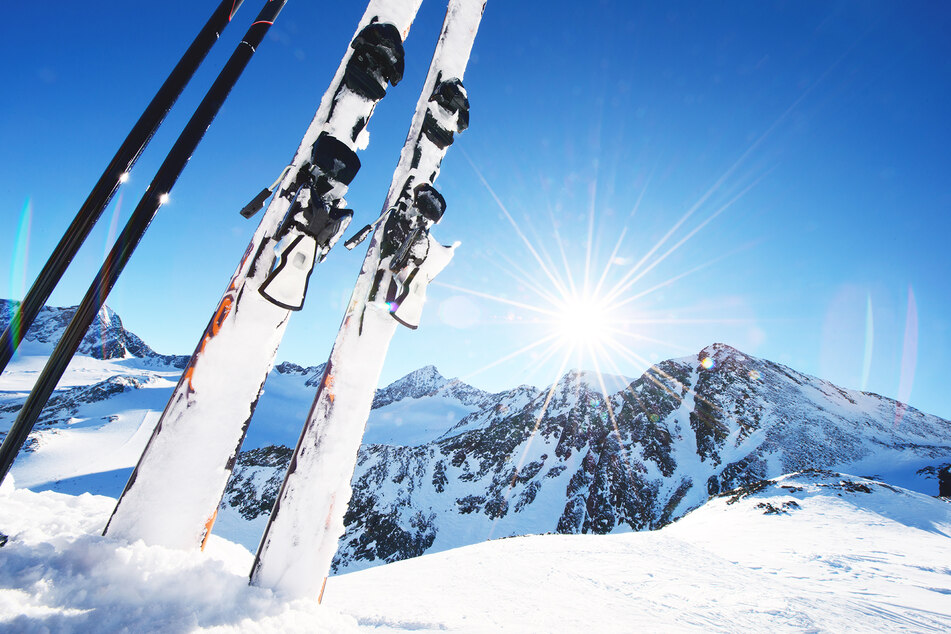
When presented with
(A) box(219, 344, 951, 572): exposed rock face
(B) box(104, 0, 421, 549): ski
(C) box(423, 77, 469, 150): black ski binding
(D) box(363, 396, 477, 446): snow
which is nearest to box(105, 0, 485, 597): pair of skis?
(B) box(104, 0, 421, 549): ski

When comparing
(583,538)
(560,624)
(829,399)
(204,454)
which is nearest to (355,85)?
(204,454)

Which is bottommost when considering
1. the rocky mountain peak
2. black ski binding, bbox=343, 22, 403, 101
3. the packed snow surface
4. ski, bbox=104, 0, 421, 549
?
the packed snow surface

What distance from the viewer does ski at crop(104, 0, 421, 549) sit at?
1.54m

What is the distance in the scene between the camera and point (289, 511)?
5.57 feet

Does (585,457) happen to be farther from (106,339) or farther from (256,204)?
(106,339)

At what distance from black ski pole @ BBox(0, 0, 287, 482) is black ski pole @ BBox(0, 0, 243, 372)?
0.08 meters

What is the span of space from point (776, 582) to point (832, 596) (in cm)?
52

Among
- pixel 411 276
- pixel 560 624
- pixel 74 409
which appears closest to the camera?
pixel 411 276

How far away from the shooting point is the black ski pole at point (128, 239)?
3.56 ft

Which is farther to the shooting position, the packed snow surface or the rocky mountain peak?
the rocky mountain peak

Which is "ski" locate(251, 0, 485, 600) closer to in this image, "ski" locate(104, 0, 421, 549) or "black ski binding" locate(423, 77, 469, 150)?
"black ski binding" locate(423, 77, 469, 150)

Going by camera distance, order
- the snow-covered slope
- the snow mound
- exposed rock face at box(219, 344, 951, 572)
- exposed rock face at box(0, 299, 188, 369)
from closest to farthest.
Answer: the snow mound < the snow-covered slope < exposed rock face at box(219, 344, 951, 572) < exposed rock face at box(0, 299, 188, 369)

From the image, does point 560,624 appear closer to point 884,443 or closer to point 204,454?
point 204,454

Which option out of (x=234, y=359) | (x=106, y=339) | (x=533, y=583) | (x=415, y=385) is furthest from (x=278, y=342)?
(x=106, y=339)
